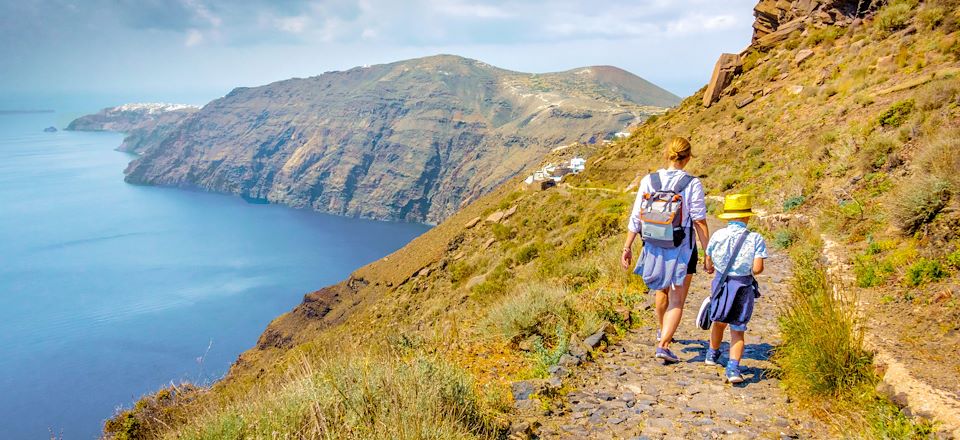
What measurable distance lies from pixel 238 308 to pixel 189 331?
31.3 feet

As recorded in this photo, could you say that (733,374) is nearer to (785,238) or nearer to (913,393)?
(913,393)

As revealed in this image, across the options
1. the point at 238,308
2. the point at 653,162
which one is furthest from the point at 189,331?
the point at 653,162

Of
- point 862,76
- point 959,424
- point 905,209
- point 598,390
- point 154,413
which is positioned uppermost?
point 862,76

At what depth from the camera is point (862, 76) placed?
15867mm

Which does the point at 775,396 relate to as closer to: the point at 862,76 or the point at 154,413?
the point at 154,413

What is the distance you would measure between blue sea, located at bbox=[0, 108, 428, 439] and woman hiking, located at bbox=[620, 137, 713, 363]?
20.9 m

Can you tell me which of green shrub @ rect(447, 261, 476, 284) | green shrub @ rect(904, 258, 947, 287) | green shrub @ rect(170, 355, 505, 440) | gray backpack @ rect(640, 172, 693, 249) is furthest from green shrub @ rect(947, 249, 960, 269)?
green shrub @ rect(447, 261, 476, 284)

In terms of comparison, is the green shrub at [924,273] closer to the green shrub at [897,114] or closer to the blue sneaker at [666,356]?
the blue sneaker at [666,356]

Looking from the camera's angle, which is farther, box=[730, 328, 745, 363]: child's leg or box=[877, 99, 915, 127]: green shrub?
box=[877, 99, 915, 127]: green shrub

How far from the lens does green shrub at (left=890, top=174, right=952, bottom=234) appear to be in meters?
5.34

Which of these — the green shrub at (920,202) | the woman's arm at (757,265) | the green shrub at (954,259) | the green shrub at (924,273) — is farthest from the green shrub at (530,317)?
the green shrub at (920,202)

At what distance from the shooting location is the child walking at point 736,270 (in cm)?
402

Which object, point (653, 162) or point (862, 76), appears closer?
point (862, 76)

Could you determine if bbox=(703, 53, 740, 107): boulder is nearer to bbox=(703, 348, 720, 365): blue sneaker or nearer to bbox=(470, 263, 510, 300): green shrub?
bbox=(470, 263, 510, 300): green shrub
